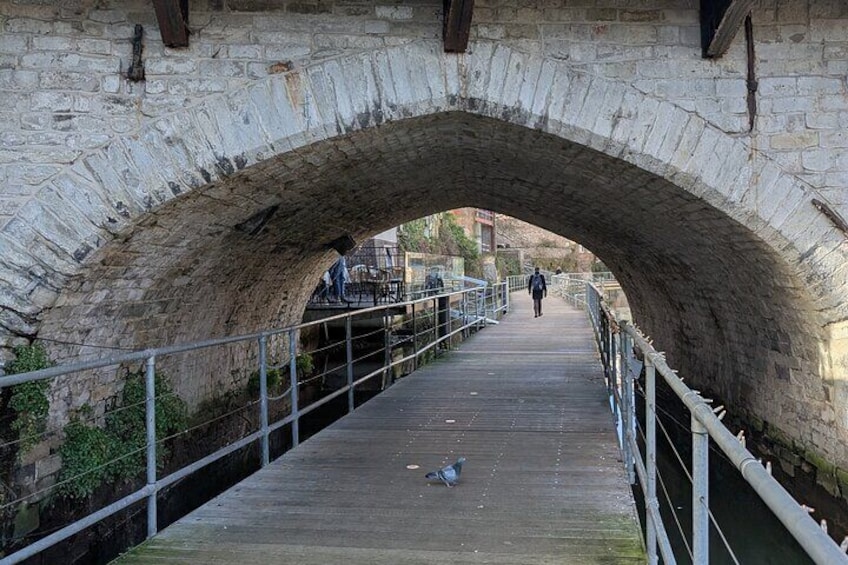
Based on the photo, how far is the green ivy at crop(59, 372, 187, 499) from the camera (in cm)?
567

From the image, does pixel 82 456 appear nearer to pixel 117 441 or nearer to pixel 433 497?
pixel 117 441

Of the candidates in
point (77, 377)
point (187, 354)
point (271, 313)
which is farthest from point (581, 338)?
point (77, 377)

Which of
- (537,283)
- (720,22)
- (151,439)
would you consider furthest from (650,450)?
(537,283)

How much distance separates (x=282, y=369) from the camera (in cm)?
1149

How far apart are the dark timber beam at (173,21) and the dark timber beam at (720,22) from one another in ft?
12.5

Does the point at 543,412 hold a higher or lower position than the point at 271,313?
lower

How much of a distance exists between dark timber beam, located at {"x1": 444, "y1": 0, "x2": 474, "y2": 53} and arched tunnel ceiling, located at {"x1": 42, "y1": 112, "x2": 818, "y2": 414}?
0.51m

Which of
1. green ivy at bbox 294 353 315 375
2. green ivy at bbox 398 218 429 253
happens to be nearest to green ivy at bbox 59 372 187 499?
green ivy at bbox 294 353 315 375

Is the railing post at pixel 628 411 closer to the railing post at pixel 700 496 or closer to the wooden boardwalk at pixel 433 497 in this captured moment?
the wooden boardwalk at pixel 433 497

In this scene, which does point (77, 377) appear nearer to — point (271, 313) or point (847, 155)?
point (271, 313)

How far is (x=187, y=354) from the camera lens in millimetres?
Answer: 8133

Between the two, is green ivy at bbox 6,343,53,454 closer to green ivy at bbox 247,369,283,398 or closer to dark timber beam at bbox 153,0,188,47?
dark timber beam at bbox 153,0,188,47

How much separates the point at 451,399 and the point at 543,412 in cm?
121

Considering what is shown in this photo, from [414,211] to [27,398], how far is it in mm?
6221
